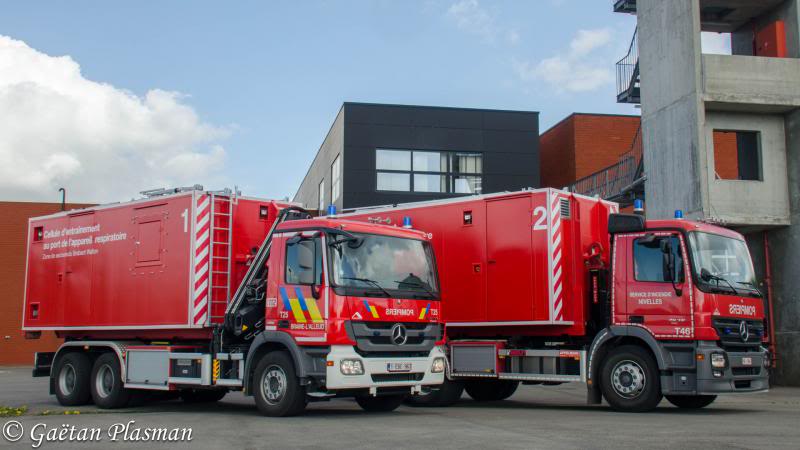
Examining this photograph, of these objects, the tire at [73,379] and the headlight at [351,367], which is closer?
the headlight at [351,367]

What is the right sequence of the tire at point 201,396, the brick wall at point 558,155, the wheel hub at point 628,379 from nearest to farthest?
1. the wheel hub at point 628,379
2. the tire at point 201,396
3. the brick wall at point 558,155

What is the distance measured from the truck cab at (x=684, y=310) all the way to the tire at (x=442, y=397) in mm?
2746

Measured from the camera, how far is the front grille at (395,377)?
1184cm

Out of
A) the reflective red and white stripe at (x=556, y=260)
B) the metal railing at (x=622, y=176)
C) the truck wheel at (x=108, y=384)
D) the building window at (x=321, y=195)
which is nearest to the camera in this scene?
the reflective red and white stripe at (x=556, y=260)

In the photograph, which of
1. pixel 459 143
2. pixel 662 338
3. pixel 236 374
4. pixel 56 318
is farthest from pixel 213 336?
pixel 459 143

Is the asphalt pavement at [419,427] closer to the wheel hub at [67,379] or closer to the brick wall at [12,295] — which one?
the wheel hub at [67,379]

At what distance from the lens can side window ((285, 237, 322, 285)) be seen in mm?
11906

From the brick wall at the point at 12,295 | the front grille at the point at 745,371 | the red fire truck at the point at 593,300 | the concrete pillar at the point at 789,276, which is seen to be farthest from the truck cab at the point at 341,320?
the brick wall at the point at 12,295

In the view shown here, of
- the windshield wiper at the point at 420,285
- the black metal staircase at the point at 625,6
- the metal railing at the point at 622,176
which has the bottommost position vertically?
the windshield wiper at the point at 420,285

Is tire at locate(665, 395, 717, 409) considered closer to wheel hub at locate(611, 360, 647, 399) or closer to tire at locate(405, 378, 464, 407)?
wheel hub at locate(611, 360, 647, 399)

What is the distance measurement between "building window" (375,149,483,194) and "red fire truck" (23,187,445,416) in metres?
17.9

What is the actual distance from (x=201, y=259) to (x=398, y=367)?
379cm

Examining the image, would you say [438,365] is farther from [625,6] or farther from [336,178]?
[336,178]

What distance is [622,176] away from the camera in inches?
1067
